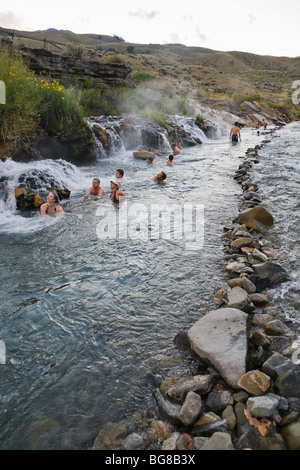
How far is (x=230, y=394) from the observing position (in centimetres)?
Result: 213

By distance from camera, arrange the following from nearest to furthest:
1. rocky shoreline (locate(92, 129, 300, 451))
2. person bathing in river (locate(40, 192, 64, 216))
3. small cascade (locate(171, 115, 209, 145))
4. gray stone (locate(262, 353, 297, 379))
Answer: rocky shoreline (locate(92, 129, 300, 451)), gray stone (locate(262, 353, 297, 379)), person bathing in river (locate(40, 192, 64, 216)), small cascade (locate(171, 115, 209, 145))

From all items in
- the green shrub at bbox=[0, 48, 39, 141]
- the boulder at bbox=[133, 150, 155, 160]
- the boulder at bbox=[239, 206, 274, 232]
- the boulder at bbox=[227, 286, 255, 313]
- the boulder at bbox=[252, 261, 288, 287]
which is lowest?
the boulder at bbox=[227, 286, 255, 313]

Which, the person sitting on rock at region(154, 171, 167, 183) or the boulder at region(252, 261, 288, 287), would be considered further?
the person sitting on rock at region(154, 171, 167, 183)

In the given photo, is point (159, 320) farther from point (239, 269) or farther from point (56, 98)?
point (56, 98)

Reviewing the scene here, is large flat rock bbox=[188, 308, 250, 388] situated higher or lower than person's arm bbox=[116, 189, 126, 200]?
lower

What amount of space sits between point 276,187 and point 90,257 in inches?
223

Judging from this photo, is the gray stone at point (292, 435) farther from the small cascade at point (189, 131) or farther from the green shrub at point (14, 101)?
the small cascade at point (189, 131)

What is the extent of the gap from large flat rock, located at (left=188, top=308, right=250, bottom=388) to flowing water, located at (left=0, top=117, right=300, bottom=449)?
0.21 m

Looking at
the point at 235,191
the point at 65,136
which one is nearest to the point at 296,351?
the point at 235,191

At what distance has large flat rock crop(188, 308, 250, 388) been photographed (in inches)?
90.0

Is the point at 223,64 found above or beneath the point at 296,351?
above

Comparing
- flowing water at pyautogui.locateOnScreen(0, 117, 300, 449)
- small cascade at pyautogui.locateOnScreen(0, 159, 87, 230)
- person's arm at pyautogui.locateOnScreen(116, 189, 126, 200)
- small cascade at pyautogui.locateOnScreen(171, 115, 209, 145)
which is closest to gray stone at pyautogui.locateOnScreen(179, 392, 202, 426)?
flowing water at pyautogui.locateOnScreen(0, 117, 300, 449)

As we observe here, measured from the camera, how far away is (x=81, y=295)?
360cm

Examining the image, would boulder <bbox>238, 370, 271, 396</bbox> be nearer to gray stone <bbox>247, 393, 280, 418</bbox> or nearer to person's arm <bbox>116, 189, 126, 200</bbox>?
gray stone <bbox>247, 393, 280, 418</bbox>
